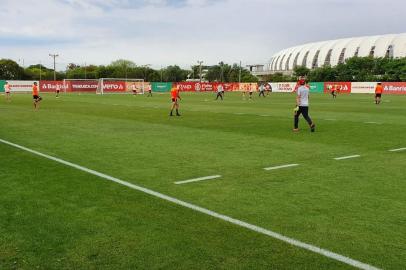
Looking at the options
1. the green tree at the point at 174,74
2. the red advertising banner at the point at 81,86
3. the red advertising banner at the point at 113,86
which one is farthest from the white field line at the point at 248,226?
the green tree at the point at 174,74

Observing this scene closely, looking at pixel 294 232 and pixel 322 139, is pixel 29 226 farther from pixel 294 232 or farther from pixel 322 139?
pixel 322 139

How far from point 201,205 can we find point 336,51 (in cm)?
15528

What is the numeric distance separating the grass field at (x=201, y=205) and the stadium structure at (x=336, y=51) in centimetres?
12244

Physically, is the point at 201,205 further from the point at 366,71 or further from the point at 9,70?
the point at 9,70

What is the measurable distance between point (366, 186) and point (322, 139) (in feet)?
21.1

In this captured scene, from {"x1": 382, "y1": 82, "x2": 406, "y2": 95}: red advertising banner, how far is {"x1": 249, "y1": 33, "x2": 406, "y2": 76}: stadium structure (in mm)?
62865

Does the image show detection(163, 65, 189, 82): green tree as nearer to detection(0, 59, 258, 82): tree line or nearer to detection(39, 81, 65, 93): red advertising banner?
detection(0, 59, 258, 82): tree line

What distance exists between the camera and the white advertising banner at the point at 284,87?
80.2 metres

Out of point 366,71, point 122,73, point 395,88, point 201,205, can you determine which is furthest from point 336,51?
point 201,205

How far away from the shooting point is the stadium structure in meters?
137

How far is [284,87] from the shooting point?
269ft

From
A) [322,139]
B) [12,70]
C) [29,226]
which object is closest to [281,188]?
[29,226]

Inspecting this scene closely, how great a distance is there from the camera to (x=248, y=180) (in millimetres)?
8289

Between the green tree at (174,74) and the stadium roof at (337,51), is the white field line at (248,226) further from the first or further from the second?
the stadium roof at (337,51)
